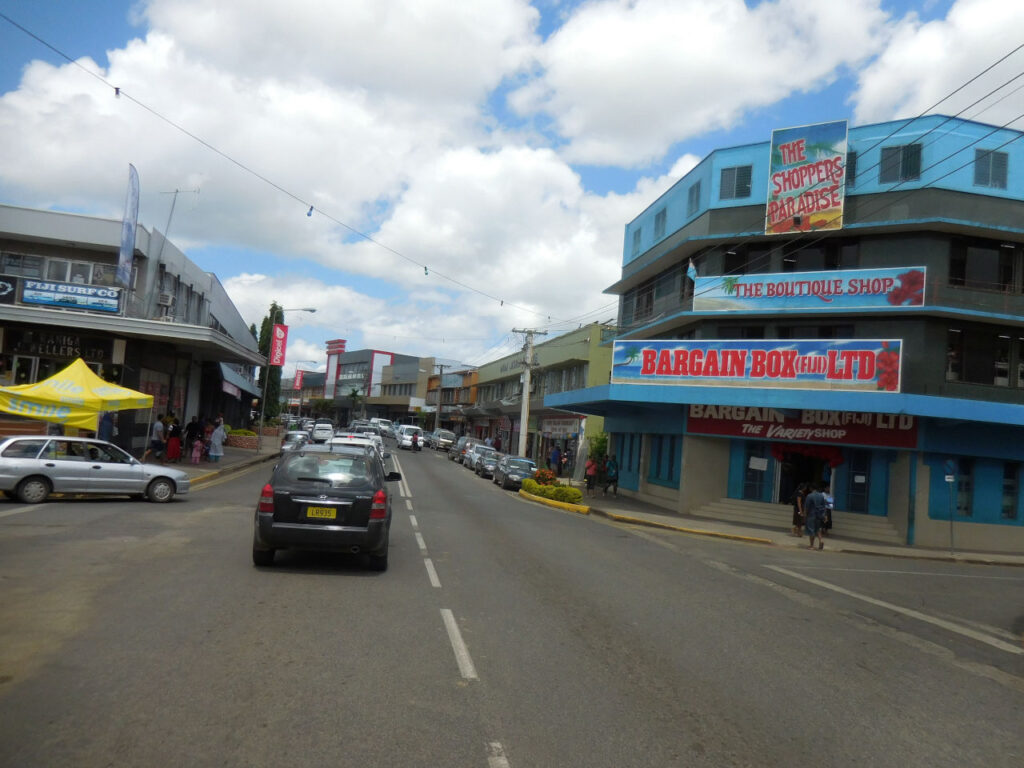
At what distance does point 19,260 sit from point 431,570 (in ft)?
77.3

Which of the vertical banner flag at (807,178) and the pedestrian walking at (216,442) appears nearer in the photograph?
the vertical banner flag at (807,178)

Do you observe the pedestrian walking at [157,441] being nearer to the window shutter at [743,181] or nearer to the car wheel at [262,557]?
the car wheel at [262,557]

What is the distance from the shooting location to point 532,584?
34.6 ft

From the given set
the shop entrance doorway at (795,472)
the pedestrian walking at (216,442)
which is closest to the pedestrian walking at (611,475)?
the shop entrance doorway at (795,472)

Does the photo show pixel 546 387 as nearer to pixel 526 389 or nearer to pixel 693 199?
pixel 526 389

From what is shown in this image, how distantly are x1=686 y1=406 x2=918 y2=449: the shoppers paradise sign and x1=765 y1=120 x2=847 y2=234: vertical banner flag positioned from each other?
618cm

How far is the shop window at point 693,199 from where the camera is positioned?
2961 cm

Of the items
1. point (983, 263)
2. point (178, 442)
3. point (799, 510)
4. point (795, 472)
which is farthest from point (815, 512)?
point (178, 442)

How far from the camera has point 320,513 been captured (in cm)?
989

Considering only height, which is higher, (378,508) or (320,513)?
(378,508)

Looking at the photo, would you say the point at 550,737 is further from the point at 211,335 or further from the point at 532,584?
the point at 211,335

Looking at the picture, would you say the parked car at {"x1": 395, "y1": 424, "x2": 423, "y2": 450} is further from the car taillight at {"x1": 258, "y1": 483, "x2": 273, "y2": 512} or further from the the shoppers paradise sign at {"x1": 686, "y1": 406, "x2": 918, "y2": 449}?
the car taillight at {"x1": 258, "y1": 483, "x2": 273, "y2": 512}

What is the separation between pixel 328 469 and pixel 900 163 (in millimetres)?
22736

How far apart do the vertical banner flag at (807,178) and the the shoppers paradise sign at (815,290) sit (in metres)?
1.73
